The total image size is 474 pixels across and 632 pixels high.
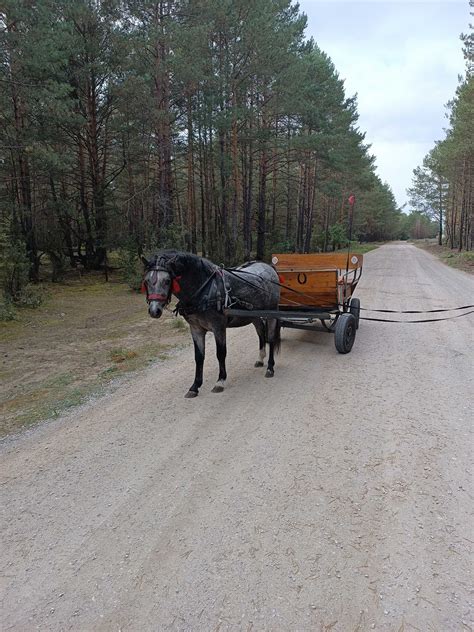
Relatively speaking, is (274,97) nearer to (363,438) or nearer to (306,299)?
(306,299)

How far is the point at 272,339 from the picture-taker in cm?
573

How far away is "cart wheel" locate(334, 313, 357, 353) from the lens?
6.20 meters

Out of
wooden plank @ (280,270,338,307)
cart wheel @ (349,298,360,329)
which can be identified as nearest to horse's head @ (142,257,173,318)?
wooden plank @ (280,270,338,307)

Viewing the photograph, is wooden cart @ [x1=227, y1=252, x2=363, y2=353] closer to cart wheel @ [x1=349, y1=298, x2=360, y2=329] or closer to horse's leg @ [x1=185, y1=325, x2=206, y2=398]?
cart wheel @ [x1=349, y1=298, x2=360, y2=329]

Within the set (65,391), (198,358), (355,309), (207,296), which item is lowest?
(65,391)

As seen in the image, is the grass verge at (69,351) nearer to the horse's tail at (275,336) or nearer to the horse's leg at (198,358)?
the horse's leg at (198,358)

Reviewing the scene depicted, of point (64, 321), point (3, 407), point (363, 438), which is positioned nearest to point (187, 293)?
point (363, 438)

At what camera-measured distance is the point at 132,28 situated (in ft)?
48.6

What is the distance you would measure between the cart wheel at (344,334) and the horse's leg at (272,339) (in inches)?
41.1

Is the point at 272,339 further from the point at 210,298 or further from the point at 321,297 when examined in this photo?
the point at 321,297

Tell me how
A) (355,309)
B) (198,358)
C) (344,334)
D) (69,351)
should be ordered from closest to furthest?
(198,358) → (344,334) → (69,351) → (355,309)

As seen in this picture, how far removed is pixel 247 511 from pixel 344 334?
13.3 feet

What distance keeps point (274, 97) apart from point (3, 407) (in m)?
20.3

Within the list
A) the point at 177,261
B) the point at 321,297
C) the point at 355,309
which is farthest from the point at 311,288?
the point at 177,261
